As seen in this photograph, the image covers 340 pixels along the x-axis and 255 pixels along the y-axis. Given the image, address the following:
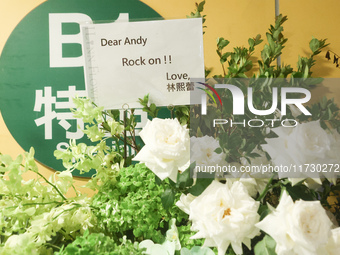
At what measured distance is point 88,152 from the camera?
0.96 metres

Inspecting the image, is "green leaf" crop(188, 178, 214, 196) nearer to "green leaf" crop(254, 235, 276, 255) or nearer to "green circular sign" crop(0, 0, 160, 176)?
"green leaf" crop(254, 235, 276, 255)

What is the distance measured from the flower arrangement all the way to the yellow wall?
58 cm

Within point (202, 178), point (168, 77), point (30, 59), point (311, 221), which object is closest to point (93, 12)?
point (30, 59)

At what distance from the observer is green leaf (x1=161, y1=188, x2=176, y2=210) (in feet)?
2.68

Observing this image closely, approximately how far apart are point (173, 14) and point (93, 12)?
13.9 inches

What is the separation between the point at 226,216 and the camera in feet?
2.20

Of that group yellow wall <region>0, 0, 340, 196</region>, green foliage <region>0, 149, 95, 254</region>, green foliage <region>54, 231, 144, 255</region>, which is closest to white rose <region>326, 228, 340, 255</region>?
green foliage <region>54, 231, 144, 255</region>

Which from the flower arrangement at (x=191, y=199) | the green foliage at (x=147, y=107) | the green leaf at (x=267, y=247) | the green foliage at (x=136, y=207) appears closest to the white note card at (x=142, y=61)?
the green foliage at (x=147, y=107)

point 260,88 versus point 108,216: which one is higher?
point 260,88

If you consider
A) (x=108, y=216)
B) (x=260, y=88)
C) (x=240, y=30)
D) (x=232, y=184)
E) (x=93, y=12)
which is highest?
(x=93, y=12)

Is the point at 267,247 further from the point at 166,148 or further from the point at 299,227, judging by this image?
the point at 166,148

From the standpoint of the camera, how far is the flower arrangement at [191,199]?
2.20ft

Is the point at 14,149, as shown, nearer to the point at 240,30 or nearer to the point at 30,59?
the point at 30,59

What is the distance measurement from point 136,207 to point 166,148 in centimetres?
18
